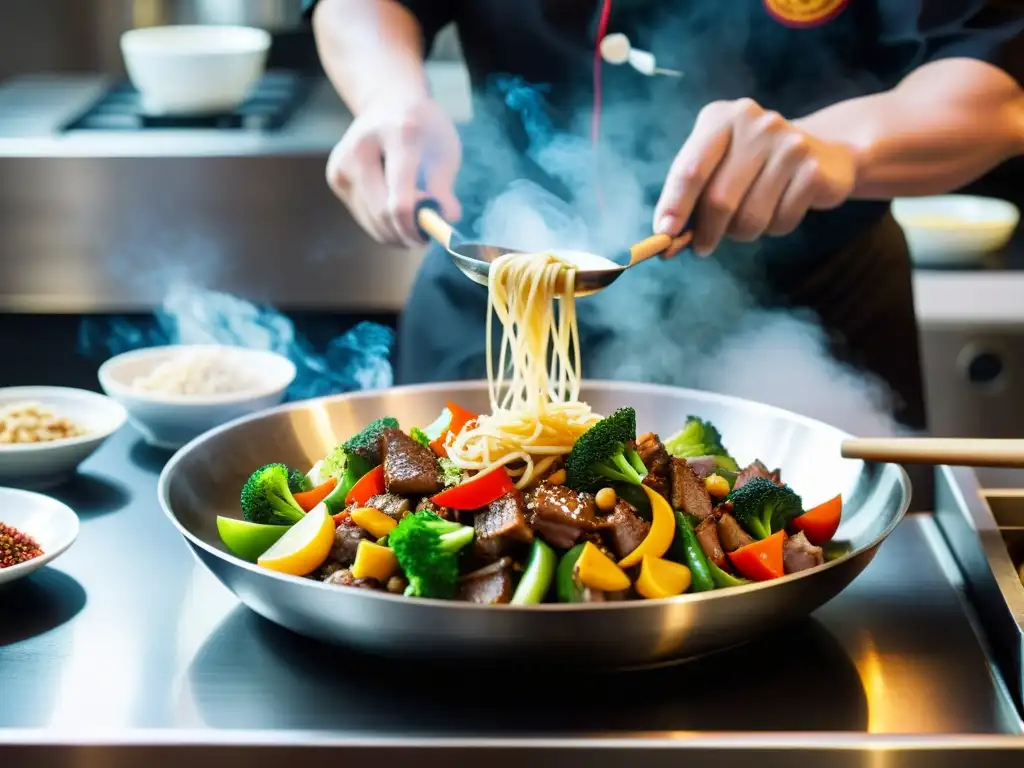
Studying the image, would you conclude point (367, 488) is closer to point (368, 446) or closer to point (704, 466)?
point (368, 446)

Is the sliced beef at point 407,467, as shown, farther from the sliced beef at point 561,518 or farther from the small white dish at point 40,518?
the small white dish at point 40,518

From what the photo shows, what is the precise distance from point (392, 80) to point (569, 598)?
1.52m

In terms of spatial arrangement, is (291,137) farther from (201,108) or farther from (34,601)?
(34,601)

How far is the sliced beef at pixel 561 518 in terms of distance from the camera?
1.47 meters

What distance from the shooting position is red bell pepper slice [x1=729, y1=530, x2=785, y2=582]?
151cm

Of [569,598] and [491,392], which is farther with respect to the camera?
Answer: [491,392]

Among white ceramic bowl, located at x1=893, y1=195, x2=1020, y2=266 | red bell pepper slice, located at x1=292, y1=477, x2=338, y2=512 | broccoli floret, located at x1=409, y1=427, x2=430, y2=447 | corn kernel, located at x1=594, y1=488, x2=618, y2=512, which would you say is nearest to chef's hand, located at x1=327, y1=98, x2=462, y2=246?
broccoli floret, located at x1=409, y1=427, x2=430, y2=447

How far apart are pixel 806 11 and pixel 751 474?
122 centimetres

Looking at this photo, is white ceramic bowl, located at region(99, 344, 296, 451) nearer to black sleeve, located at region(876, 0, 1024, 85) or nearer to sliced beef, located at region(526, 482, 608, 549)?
sliced beef, located at region(526, 482, 608, 549)

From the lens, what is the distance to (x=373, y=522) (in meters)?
1.53

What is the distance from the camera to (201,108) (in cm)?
382

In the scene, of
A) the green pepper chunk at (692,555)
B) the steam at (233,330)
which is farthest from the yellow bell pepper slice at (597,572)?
the steam at (233,330)

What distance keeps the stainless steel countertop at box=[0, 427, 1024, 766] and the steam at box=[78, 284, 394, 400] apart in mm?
2339

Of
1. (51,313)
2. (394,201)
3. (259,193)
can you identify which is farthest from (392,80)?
(51,313)
